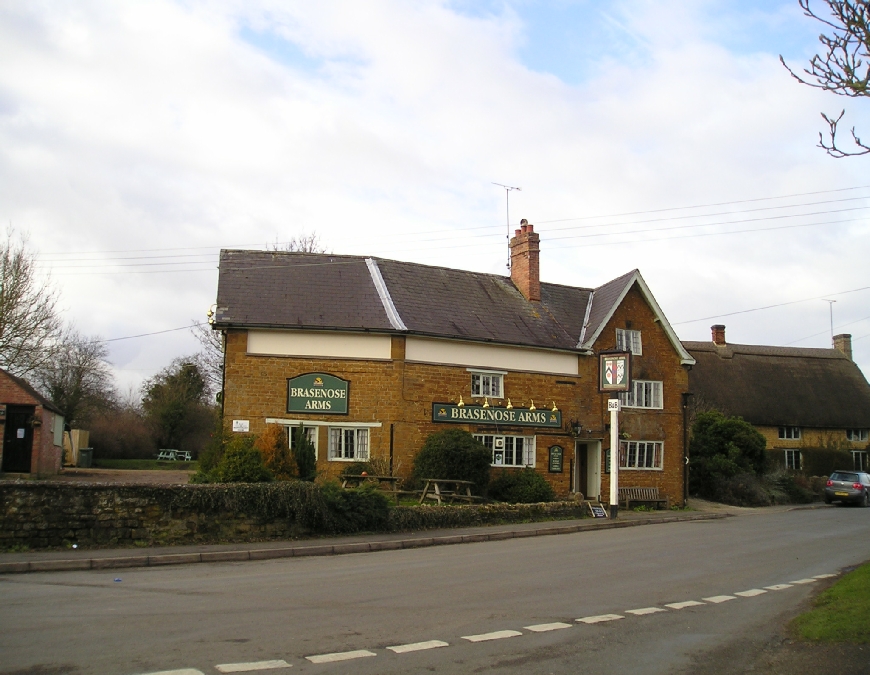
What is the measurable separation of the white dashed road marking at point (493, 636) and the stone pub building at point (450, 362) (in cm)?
1570

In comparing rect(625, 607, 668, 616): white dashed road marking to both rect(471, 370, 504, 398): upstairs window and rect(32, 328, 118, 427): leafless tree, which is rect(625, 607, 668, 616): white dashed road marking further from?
rect(32, 328, 118, 427): leafless tree

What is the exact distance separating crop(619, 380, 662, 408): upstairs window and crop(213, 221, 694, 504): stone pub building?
0.18 ft

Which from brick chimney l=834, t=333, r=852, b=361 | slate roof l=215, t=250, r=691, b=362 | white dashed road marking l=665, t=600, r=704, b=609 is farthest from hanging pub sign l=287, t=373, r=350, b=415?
brick chimney l=834, t=333, r=852, b=361

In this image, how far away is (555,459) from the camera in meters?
27.0

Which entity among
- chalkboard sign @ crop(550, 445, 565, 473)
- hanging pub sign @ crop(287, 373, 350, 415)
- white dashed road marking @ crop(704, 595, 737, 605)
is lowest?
white dashed road marking @ crop(704, 595, 737, 605)

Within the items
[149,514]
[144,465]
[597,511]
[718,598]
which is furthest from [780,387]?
[149,514]

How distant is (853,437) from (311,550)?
43.4 metres

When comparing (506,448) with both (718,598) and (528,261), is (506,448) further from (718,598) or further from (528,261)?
(718,598)

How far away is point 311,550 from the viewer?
626 inches

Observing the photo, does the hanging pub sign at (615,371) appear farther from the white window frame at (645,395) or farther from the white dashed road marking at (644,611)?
the white dashed road marking at (644,611)

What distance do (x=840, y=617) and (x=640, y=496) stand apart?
2027 cm

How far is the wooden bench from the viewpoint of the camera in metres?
28.3

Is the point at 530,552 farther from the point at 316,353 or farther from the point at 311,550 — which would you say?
the point at 316,353

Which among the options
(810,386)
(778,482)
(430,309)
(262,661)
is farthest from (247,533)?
(810,386)
